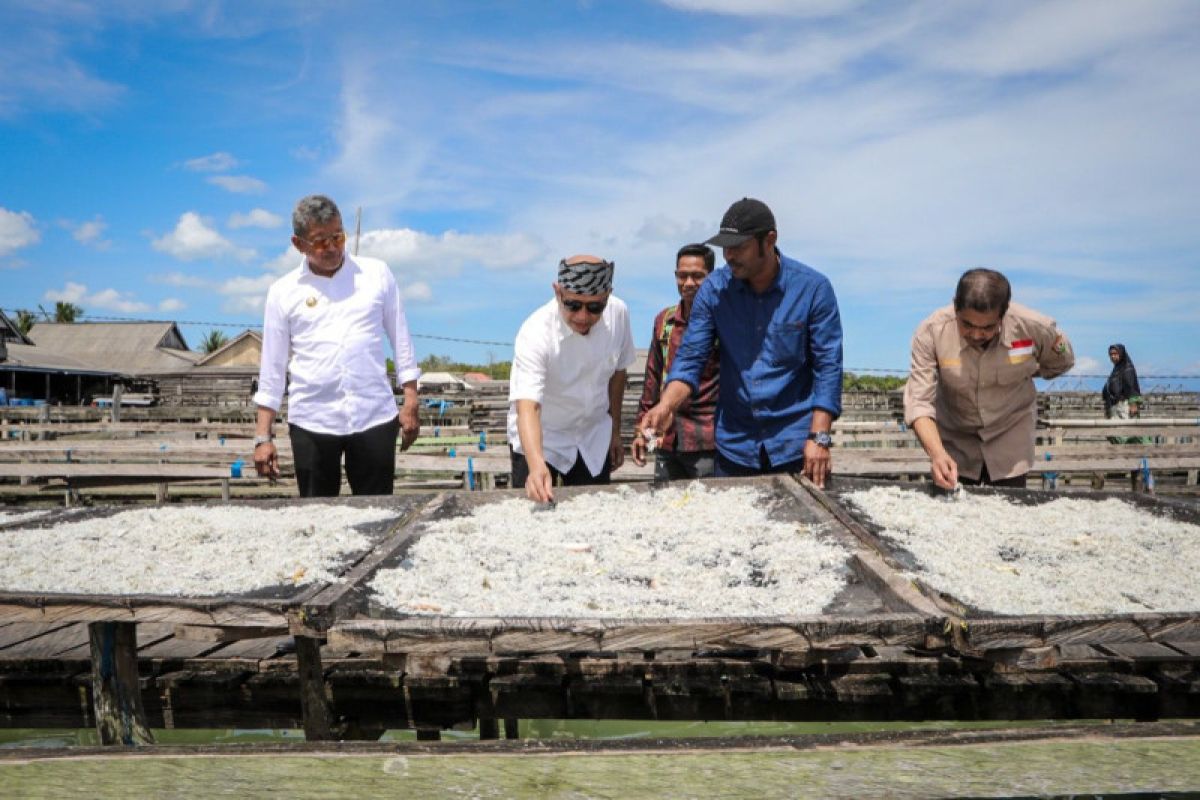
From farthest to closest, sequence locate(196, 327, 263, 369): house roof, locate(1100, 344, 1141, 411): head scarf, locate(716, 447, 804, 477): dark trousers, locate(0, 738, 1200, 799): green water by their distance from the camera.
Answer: locate(196, 327, 263, 369): house roof, locate(1100, 344, 1141, 411): head scarf, locate(716, 447, 804, 477): dark trousers, locate(0, 738, 1200, 799): green water

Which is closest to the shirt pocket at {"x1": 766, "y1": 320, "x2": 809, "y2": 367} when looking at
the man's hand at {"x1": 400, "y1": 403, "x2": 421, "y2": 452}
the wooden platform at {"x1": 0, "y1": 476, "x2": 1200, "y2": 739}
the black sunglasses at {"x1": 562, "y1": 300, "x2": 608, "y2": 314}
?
the wooden platform at {"x1": 0, "y1": 476, "x2": 1200, "y2": 739}

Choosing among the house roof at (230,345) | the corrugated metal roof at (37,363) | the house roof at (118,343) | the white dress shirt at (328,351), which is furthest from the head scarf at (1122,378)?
the house roof at (118,343)

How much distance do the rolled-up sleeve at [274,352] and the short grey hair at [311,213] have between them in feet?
1.20

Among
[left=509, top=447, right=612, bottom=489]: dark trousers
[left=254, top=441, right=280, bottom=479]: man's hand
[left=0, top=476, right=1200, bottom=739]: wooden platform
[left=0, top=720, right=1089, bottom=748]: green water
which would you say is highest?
[left=254, top=441, right=280, bottom=479]: man's hand

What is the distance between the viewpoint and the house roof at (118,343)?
46.1m

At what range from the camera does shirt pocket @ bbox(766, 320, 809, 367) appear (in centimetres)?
371

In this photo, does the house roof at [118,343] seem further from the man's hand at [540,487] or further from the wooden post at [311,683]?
the wooden post at [311,683]

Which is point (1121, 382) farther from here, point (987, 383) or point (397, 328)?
point (397, 328)

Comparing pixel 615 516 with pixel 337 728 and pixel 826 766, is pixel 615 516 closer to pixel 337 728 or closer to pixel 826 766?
pixel 337 728

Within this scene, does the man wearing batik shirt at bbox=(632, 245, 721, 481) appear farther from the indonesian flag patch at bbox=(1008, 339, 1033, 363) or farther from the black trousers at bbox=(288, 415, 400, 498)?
the indonesian flag patch at bbox=(1008, 339, 1033, 363)

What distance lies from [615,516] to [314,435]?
60.1 inches

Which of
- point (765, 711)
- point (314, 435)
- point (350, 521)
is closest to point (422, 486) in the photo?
point (314, 435)

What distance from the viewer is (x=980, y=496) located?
352cm

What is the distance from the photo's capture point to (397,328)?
4.18 meters
